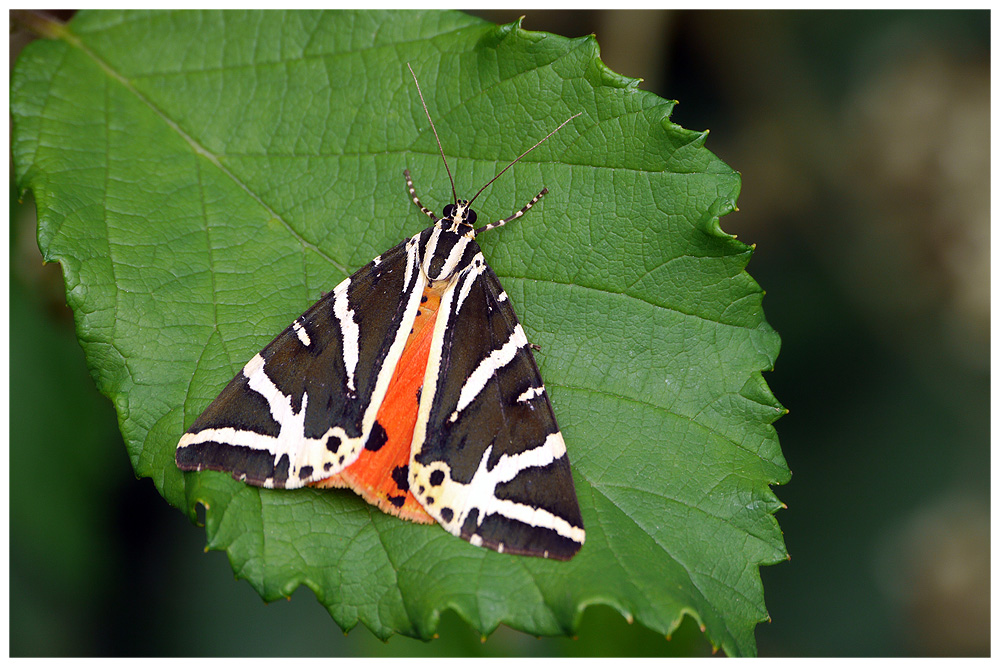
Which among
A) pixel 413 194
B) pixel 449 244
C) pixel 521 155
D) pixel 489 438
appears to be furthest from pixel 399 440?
pixel 521 155

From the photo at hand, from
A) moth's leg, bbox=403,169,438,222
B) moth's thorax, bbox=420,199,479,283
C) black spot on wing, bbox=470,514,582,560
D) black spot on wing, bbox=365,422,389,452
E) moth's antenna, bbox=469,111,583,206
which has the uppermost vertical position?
moth's antenna, bbox=469,111,583,206

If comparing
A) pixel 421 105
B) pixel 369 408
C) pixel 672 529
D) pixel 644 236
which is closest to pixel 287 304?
pixel 369 408

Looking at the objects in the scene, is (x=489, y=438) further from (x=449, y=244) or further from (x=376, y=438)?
(x=449, y=244)

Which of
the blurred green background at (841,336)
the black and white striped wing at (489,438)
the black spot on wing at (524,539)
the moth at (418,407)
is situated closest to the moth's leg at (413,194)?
the moth at (418,407)

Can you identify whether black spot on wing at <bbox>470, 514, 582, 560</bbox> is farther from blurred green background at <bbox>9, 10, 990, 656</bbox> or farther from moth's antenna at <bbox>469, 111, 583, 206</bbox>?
blurred green background at <bbox>9, 10, 990, 656</bbox>

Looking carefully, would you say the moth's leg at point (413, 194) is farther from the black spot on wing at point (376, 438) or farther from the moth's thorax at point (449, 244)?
the black spot on wing at point (376, 438)

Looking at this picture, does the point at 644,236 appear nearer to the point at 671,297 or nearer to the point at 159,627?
the point at 671,297

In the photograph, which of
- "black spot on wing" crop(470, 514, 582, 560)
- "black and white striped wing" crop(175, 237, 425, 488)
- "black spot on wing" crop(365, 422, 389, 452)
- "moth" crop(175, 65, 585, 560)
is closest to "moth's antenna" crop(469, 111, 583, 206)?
"moth" crop(175, 65, 585, 560)
